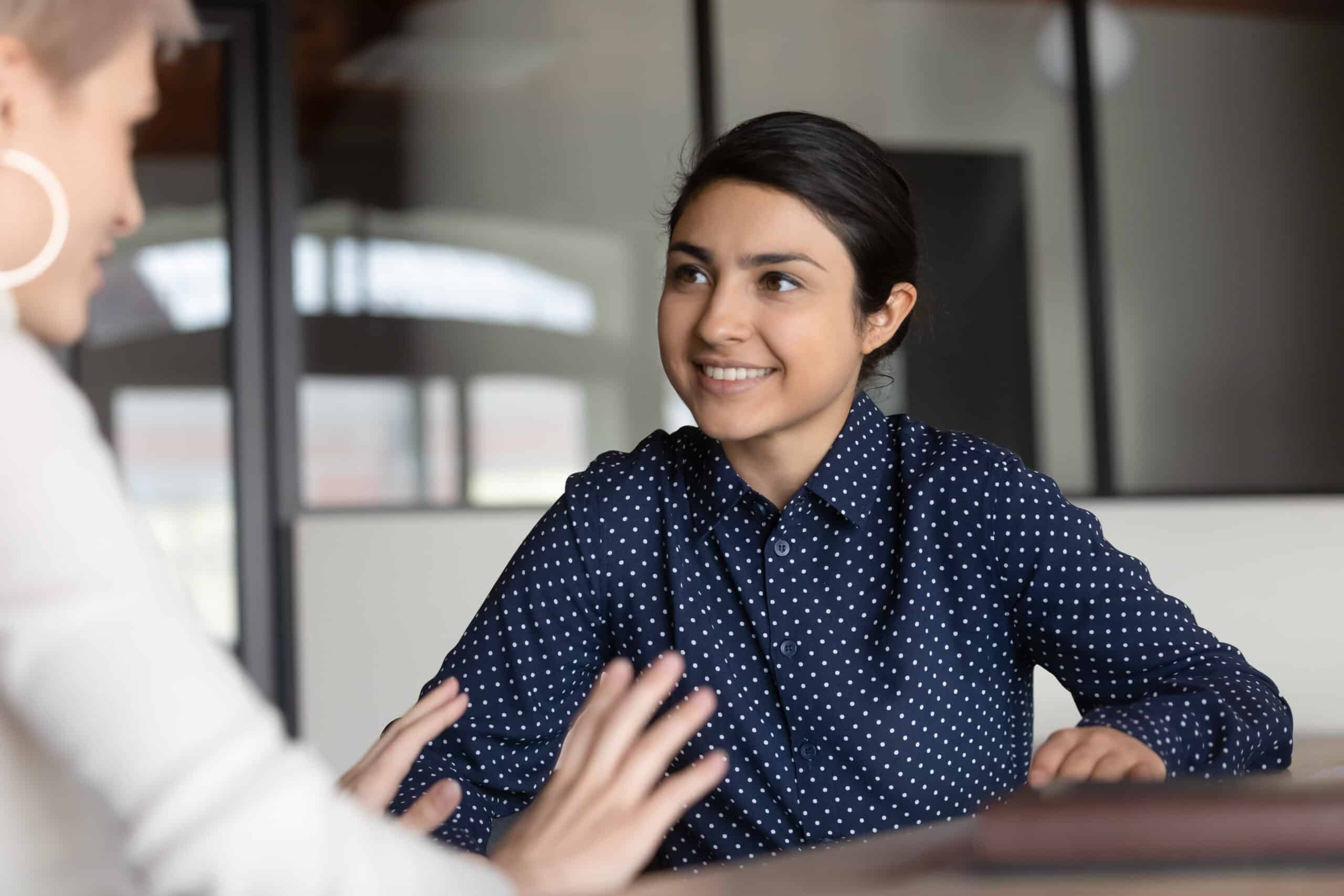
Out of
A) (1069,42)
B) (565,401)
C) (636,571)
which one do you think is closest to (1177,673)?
(636,571)

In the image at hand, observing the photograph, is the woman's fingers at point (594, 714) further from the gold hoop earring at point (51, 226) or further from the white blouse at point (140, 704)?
the gold hoop earring at point (51, 226)

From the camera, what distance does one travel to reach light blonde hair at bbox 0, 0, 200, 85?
625mm

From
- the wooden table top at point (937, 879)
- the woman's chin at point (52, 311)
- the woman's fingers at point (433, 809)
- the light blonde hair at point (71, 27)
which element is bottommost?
the woman's fingers at point (433, 809)

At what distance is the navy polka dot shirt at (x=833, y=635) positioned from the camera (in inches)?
58.6

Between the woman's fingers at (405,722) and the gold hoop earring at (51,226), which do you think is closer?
the gold hoop earring at (51,226)

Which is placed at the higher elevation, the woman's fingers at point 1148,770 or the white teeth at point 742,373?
the white teeth at point 742,373

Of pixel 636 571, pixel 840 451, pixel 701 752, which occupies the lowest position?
pixel 701 752

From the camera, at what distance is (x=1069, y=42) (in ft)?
15.2

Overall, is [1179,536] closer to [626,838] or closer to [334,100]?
[334,100]

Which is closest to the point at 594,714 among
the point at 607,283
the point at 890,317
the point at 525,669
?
the point at 525,669

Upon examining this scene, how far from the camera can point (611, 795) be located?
0.71 metres

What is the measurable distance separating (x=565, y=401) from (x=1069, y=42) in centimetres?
204

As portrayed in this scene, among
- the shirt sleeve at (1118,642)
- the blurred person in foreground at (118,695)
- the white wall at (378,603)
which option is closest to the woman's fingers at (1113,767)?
the shirt sleeve at (1118,642)

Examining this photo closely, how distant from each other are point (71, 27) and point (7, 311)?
5.1 inches
